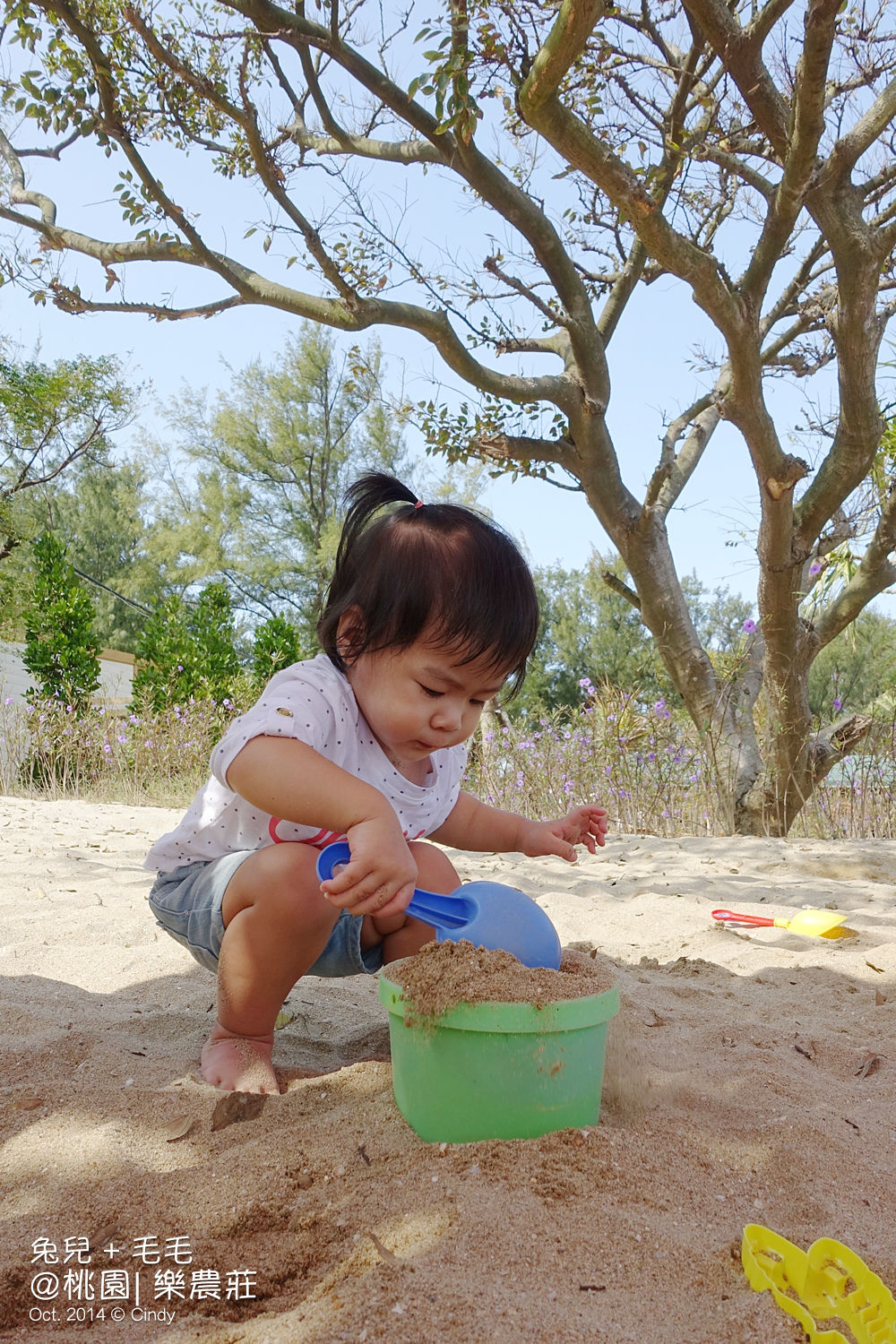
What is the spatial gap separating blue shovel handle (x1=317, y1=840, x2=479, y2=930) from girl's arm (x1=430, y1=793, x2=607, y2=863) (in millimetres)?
517

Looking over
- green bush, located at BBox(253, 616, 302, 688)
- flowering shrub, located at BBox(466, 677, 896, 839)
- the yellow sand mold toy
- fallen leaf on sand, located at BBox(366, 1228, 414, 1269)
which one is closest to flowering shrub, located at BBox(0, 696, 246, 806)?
green bush, located at BBox(253, 616, 302, 688)

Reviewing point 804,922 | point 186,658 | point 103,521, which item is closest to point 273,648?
point 186,658

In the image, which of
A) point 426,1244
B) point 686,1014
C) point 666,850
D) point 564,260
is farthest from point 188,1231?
point 564,260

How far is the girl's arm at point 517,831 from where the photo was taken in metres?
2.00

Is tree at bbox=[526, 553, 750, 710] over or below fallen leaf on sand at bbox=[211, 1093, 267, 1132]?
over

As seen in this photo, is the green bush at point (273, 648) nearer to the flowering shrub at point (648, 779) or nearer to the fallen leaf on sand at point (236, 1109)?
the flowering shrub at point (648, 779)

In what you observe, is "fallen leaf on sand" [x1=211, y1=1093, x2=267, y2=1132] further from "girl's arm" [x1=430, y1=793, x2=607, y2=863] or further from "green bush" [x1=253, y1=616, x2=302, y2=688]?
"green bush" [x1=253, y1=616, x2=302, y2=688]

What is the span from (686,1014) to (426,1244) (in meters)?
1.14

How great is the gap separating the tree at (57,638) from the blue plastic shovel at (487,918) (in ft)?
32.2

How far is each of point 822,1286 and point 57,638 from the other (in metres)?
10.9

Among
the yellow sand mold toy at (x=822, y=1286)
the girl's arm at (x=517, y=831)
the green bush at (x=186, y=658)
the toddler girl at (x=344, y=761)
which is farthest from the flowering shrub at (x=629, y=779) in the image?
the yellow sand mold toy at (x=822, y=1286)

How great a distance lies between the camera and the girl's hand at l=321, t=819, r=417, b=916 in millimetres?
1278

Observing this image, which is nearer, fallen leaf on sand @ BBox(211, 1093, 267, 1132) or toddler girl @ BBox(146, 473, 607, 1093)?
fallen leaf on sand @ BBox(211, 1093, 267, 1132)

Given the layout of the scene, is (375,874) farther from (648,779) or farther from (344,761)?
(648,779)
